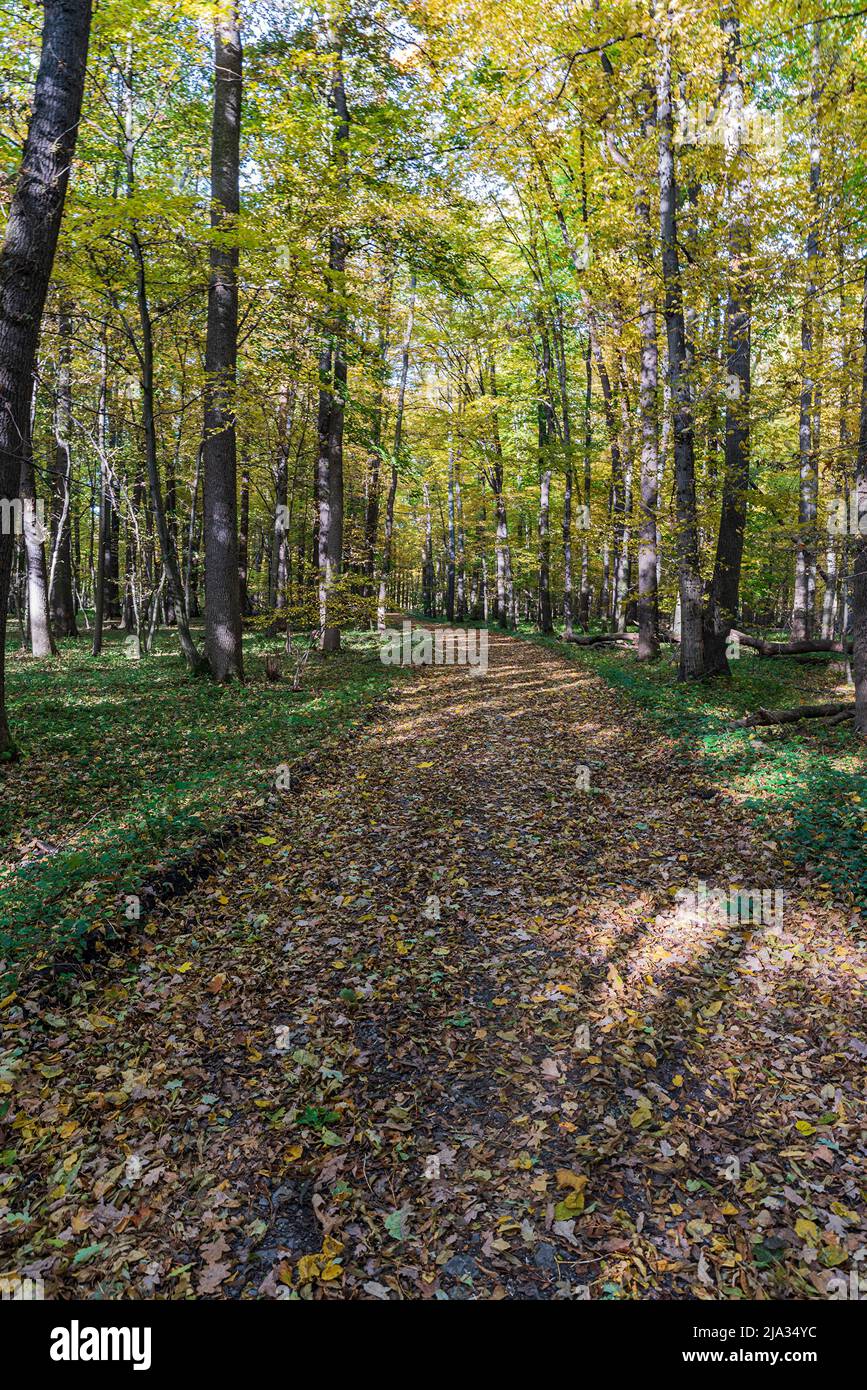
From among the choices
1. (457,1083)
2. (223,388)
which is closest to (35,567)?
(223,388)

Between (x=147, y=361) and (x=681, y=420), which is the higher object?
(x=147, y=361)

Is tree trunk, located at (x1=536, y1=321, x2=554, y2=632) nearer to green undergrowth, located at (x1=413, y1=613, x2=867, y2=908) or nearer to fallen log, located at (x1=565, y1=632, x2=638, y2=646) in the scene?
fallen log, located at (x1=565, y1=632, x2=638, y2=646)

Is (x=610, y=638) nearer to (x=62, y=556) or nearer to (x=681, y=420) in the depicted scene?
(x=681, y=420)

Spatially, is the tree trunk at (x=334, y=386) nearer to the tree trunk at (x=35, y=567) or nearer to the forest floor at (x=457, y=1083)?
the tree trunk at (x=35, y=567)

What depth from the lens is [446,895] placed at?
18.9 feet

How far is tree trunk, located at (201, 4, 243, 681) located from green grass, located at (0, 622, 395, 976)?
4.06ft

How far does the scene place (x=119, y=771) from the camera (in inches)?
305

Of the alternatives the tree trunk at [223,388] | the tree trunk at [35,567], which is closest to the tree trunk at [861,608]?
the tree trunk at [223,388]

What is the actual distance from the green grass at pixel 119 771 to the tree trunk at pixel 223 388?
1.24 m

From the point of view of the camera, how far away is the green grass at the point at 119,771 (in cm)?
504

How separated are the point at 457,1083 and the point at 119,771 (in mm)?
5759
